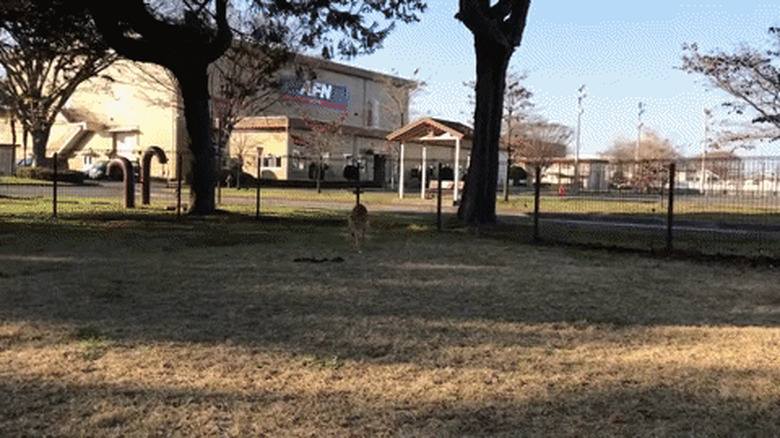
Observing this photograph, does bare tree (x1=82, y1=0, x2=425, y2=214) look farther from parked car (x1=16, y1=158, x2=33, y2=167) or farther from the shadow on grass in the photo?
parked car (x1=16, y1=158, x2=33, y2=167)

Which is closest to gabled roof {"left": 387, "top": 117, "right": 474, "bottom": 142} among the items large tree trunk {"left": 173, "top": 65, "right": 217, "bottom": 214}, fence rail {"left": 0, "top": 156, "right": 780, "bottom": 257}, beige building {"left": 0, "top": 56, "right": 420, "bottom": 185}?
fence rail {"left": 0, "top": 156, "right": 780, "bottom": 257}

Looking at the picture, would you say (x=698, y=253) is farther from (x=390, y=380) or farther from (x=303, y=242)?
(x=390, y=380)

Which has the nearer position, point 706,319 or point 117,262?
point 706,319

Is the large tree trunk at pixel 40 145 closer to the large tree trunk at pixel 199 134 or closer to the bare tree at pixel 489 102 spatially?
the large tree trunk at pixel 199 134

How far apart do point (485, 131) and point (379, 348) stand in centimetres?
1108

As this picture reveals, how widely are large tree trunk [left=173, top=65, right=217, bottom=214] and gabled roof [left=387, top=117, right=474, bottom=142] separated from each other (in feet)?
37.2

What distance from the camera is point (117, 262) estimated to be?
8.40 m

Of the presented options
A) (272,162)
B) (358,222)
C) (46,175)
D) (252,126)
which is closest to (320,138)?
(272,162)

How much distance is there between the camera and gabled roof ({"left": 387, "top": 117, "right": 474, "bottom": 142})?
82.8 ft

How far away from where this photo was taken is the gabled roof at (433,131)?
82.8 feet

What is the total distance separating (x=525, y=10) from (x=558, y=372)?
12715 mm

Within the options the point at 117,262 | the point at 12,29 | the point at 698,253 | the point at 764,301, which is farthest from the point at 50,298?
the point at 12,29

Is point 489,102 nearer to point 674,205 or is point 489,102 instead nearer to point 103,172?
point 674,205

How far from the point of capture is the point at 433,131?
1045 inches
